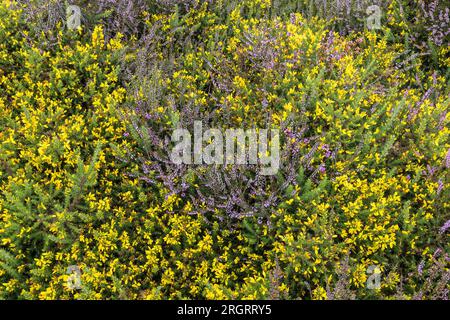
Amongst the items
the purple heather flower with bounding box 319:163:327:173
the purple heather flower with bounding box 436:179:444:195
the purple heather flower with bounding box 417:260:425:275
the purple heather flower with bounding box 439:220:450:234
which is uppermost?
the purple heather flower with bounding box 319:163:327:173

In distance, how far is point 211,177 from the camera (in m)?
3.41

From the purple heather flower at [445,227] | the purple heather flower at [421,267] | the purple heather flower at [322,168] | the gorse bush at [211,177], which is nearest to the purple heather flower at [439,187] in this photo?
the gorse bush at [211,177]

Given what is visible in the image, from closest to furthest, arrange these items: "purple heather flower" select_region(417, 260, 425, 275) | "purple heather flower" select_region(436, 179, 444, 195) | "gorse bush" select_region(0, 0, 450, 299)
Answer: "purple heather flower" select_region(417, 260, 425, 275)
"gorse bush" select_region(0, 0, 450, 299)
"purple heather flower" select_region(436, 179, 444, 195)

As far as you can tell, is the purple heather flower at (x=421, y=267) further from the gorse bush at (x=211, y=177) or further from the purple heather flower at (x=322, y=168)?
the purple heather flower at (x=322, y=168)

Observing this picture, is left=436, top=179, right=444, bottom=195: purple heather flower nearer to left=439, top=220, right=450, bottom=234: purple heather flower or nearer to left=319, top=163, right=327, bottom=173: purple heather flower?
left=439, top=220, right=450, bottom=234: purple heather flower

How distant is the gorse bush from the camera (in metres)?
3.26

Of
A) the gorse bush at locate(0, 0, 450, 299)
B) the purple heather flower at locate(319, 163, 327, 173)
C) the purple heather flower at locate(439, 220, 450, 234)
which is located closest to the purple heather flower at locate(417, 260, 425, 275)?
the gorse bush at locate(0, 0, 450, 299)

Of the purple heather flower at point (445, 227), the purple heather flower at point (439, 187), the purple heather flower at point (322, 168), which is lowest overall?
the purple heather flower at point (445, 227)

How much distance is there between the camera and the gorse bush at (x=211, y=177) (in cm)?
326

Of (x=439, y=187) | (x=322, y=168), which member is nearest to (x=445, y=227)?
(x=439, y=187)

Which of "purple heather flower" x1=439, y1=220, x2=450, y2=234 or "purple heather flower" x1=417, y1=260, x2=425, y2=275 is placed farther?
"purple heather flower" x1=439, y1=220, x2=450, y2=234

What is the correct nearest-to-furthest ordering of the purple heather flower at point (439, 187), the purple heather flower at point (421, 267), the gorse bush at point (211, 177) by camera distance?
the purple heather flower at point (421, 267) < the gorse bush at point (211, 177) < the purple heather flower at point (439, 187)

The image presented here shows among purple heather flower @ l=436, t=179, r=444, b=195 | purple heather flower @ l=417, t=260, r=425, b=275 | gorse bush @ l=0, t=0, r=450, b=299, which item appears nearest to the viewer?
purple heather flower @ l=417, t=260, r=425, b=275

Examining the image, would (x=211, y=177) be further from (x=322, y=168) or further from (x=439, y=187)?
(x=439, y=187)
